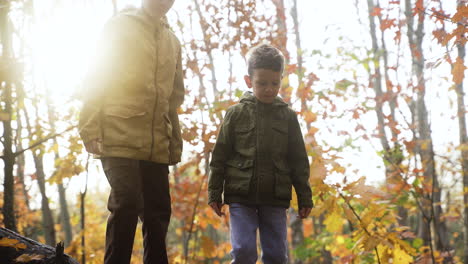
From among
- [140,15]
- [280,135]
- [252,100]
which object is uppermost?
[140,15]

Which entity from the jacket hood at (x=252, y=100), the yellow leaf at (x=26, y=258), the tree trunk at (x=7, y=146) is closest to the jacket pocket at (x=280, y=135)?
the jacket hood at (x=252, y=100)

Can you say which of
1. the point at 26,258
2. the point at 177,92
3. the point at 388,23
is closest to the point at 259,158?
the point at 177,92

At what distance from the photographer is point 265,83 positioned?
249cm

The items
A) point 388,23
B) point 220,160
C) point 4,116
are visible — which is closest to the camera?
point 220,160

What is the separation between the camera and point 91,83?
2221 mm

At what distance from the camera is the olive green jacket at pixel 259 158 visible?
92.9 inches

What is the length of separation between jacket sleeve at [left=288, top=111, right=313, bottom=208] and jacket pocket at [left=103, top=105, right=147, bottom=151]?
1.05 meters

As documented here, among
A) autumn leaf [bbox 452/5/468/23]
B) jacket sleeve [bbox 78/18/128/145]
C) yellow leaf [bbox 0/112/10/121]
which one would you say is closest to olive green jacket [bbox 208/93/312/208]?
jacket sleeve [bbox 78/18/128/145]

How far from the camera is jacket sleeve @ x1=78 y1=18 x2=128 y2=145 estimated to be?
2.12 meters

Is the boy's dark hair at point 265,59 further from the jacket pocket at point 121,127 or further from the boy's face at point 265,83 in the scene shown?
the jacket pocket at point 121,127

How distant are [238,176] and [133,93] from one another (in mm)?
829

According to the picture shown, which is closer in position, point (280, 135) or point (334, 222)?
point (280, 135)

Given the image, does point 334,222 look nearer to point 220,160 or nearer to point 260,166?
point 260,166

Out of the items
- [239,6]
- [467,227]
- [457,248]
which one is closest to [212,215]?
[239,6]
